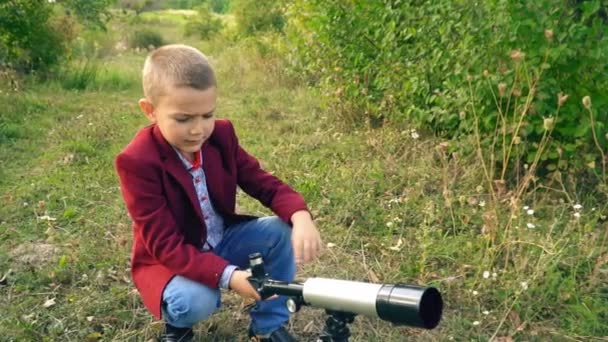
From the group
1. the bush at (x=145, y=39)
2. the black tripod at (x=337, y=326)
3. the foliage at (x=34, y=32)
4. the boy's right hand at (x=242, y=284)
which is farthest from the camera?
the bush at (x=145, y=39)

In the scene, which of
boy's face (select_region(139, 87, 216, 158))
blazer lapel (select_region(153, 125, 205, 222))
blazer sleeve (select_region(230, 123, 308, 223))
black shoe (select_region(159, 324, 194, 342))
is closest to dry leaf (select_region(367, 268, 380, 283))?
blazer sleeve (select_region(230, 123, 308, 223))

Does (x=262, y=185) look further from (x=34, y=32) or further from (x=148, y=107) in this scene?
(x=34, y=32)

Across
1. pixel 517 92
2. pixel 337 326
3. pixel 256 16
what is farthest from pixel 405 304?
pixel 256 16

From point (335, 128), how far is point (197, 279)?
3.65m

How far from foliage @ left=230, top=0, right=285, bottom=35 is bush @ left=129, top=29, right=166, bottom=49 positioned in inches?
294

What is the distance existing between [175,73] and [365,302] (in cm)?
107

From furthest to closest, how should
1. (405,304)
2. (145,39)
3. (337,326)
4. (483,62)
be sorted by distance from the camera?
1. (145,39)
2. (483,62)
3. (337,326)
4. (405,304)

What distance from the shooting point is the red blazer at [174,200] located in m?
2.05

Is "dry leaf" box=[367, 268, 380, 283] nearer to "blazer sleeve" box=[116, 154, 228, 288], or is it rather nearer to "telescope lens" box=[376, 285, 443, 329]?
"blazer sleeve" box=[116, 154, 228, 288]

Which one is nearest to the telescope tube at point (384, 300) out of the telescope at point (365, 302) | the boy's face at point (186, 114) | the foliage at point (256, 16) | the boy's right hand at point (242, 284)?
the telescope at point (365, 302)

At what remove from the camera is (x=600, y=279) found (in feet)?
8.81

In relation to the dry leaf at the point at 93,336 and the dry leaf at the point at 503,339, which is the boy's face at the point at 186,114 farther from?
the dry leaf at the point at 503,339

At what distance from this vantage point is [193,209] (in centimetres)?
221

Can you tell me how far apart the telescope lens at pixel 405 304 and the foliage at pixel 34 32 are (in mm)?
7783
